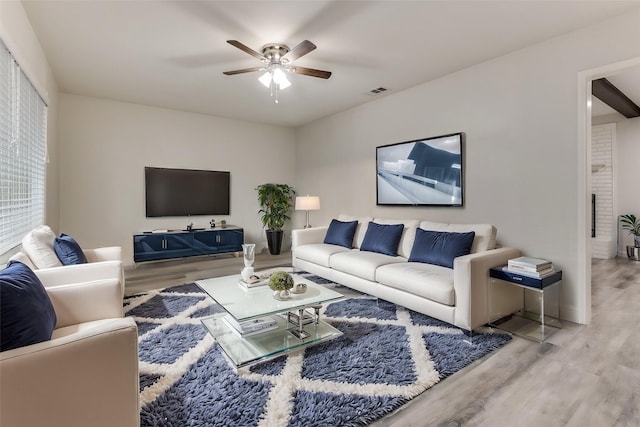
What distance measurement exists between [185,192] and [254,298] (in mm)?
3585

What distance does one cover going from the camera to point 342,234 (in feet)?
14.3

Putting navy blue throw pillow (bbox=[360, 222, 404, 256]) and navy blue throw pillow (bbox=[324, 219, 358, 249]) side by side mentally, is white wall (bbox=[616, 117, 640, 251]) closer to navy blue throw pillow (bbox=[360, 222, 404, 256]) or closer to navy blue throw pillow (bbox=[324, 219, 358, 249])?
navy blue throw pillow (bbox=[360, 222, 404, 256])

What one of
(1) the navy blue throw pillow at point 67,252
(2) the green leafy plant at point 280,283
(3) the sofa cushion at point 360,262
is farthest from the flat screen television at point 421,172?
(1) the navy blue throw pillow at point 67,252

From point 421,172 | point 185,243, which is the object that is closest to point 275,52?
point 421,172

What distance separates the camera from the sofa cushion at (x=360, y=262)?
3264 millimetres

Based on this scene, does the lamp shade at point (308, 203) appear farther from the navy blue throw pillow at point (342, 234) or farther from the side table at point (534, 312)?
the side table at point (534, 312)

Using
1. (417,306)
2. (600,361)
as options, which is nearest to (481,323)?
(417,306)

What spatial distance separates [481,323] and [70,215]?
5319 mm

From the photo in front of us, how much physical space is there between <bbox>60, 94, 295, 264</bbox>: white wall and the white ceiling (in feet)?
2.02

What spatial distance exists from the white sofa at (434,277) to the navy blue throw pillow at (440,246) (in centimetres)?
8

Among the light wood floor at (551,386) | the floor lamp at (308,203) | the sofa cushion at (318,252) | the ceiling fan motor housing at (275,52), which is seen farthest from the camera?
the floor lamp at (308,203)

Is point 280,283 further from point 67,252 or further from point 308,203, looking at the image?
point 308,203

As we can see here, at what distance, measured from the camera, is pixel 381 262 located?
3.30m

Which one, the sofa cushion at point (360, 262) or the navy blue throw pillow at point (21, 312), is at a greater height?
the navy blue throw pillow at point (21, 312)
